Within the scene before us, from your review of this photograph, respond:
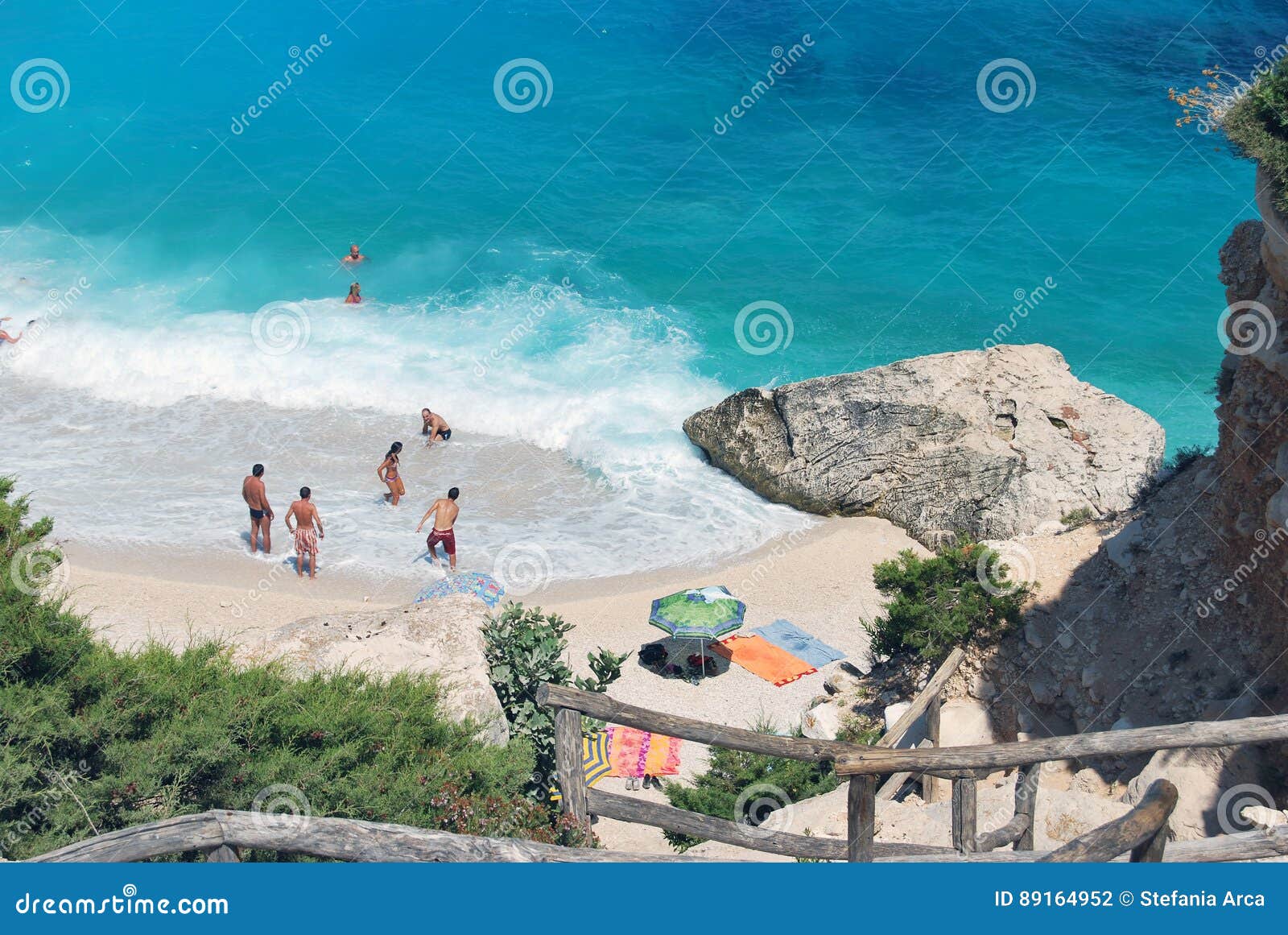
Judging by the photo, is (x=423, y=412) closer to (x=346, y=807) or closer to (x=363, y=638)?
(x=363, y=638)

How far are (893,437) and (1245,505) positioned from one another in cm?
787

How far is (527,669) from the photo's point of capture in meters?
9.25

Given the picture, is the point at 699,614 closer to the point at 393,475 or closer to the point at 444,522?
the point at 444,522

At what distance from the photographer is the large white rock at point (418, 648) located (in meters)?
8.71

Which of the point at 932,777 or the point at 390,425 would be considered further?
the point at 390,425

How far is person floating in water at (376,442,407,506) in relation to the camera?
17031mm

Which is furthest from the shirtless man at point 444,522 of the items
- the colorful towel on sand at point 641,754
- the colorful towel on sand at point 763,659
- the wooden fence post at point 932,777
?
the wooden fence post at point 932,777

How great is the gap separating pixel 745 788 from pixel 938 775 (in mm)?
4348

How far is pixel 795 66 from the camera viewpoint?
3628 cm

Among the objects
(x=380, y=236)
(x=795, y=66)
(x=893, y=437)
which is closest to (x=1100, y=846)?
(x=893, y=437)

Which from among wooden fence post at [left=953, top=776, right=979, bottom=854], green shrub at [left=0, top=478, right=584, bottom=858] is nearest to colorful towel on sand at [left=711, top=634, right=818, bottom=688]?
Answer: green shrub at [left=0, top=478, right=584, bottom=858]

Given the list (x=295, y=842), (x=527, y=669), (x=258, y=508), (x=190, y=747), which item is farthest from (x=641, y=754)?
(x=295, y=842)

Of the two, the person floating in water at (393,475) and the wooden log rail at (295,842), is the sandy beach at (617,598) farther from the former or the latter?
the wooden log rail at (295,842)

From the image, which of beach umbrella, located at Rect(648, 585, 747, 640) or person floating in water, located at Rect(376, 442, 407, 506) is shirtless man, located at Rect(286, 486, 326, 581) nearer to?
person floating in water, located at Rect(376, 442, 407, 506)
